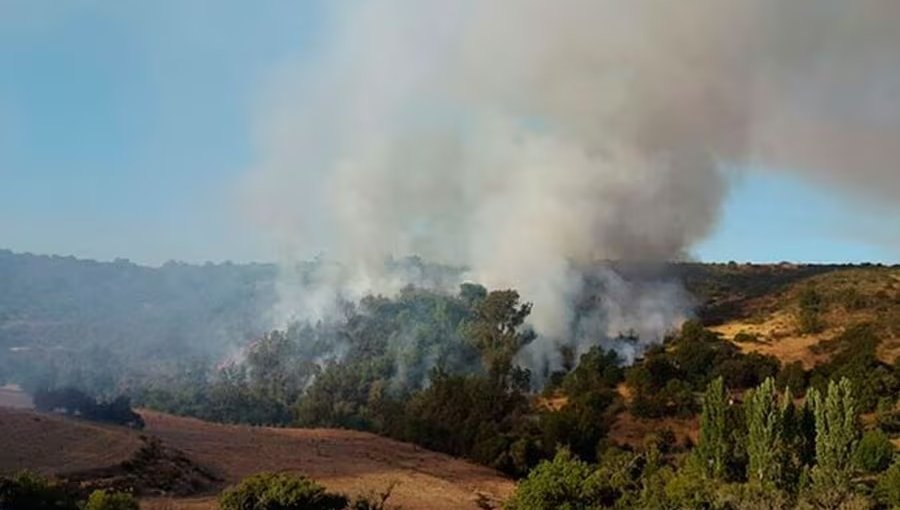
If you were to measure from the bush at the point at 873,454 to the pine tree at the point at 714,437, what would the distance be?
699cm

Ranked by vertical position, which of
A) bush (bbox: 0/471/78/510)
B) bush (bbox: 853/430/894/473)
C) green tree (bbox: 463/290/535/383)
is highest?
green tree (bbox: 463/290/535/383)

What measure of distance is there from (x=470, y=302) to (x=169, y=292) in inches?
2860

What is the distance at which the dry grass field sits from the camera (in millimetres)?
39031

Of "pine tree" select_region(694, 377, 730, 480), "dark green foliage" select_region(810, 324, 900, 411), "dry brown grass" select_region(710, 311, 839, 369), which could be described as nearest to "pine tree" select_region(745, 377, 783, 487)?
"pine tree" select_region(694, 377, 730, 480)

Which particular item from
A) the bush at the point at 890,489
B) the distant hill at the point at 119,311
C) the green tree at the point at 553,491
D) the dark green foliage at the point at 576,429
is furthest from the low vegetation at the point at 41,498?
the distant hill at the point at 119,311

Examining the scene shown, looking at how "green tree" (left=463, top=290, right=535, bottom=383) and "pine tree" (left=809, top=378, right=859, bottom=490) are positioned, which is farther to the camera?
"green tree" (left=463, top=290, right=535, bottom=383)

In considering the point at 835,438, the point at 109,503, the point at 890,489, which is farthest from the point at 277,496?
the point at 835,438

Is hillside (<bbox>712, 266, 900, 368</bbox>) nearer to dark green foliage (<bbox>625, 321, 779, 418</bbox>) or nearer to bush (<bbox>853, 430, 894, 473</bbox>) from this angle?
dark green foliage (<bbox>625, 321, 779, 418</bbox>)

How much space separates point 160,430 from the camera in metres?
53.5

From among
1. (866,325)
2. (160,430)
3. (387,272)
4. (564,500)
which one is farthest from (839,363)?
(387,272)

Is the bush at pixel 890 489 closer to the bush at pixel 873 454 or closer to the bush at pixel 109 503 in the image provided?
the bush at pixel 873 454

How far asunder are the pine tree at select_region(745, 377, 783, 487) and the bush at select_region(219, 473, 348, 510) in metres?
20.3

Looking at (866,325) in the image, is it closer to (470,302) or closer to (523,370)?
(523,370)

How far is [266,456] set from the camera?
4866cm
